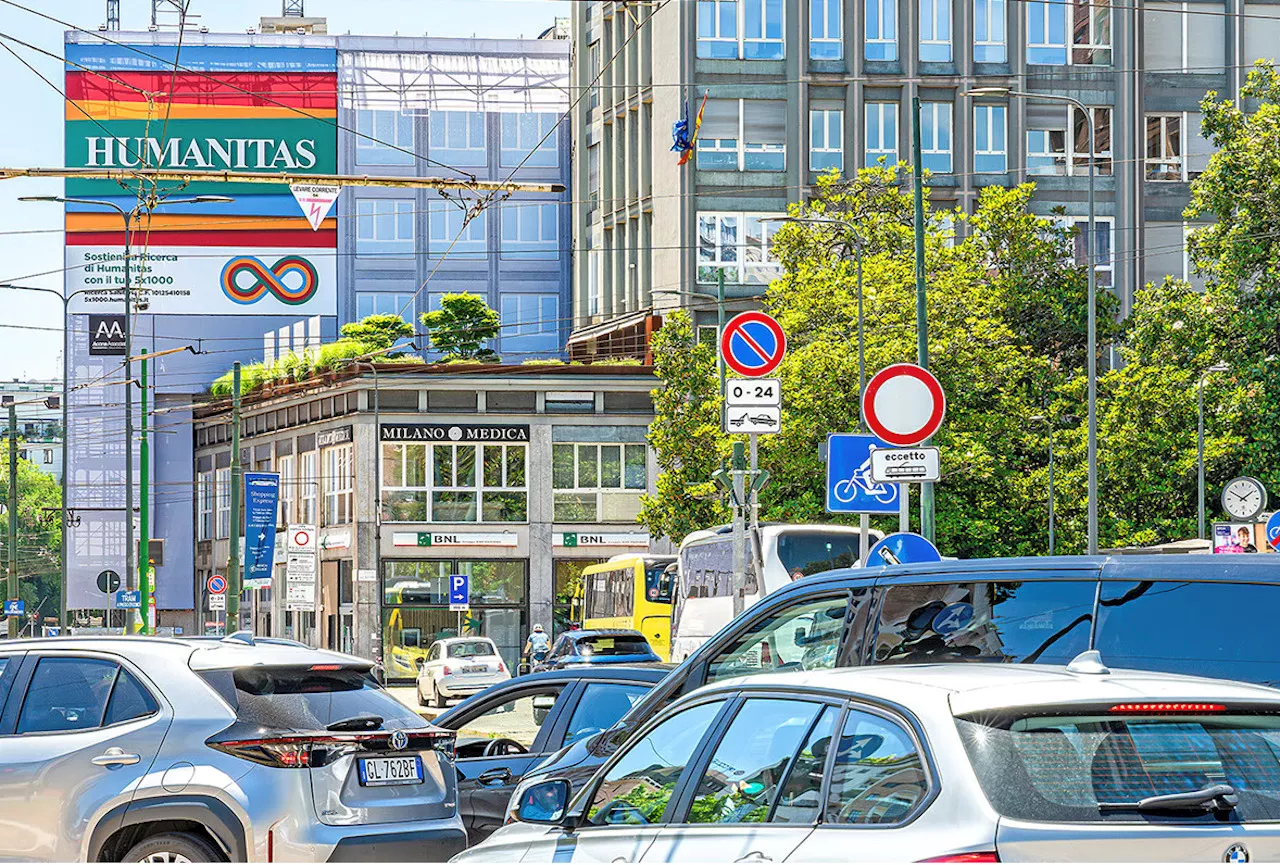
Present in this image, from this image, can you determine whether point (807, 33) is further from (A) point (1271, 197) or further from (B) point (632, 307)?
(A) point (1271, 197)

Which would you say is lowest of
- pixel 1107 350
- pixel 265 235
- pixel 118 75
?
pixel 1107 350

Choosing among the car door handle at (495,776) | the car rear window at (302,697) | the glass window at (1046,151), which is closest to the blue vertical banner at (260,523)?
the glass window at (1046,151)

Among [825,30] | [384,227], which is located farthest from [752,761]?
[384,227]

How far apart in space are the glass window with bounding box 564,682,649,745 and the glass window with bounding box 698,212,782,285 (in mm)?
49653

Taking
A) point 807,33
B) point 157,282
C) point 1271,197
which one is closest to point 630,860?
point 1271,197

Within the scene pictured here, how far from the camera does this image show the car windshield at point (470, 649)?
4075 cm

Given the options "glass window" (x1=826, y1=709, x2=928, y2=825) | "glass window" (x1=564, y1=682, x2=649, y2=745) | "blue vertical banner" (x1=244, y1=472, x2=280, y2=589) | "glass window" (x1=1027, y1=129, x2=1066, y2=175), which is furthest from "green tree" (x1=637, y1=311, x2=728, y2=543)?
"glass window" (x1=826, y1=709, x2=928, y2=825)

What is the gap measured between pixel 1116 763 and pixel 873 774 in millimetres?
619

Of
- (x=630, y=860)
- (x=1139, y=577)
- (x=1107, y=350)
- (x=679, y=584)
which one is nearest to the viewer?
(x=630, y=860)

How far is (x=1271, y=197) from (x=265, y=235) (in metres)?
48.7

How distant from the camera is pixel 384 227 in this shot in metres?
81.8

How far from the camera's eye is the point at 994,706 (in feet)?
15.0

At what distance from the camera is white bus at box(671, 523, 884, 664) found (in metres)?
31.1

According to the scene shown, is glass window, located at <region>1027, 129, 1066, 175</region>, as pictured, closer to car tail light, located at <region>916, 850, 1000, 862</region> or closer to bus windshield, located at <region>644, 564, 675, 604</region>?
bus windshield, located at <region>644, 564, 675, 604</region>
